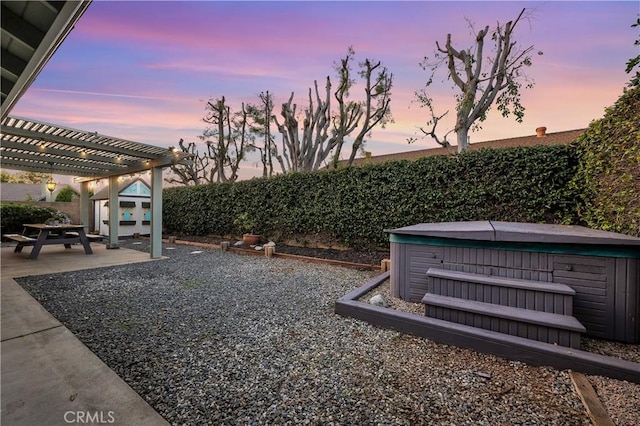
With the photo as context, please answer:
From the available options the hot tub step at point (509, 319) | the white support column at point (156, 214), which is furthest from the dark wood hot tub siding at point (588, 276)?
the white support column at point (156, 214)

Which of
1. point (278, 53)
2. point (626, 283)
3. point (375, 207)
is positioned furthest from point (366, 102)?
point (626, 283)

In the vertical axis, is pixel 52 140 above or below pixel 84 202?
above

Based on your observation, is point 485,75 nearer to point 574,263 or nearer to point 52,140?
point 574,263

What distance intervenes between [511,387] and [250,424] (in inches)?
70.4

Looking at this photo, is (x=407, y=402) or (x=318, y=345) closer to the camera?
(x=407, y=402)

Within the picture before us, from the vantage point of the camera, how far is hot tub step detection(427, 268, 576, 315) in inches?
91.1

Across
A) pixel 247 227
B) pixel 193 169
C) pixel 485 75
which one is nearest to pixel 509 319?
pixel 485 75

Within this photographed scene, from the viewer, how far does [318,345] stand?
2389mm

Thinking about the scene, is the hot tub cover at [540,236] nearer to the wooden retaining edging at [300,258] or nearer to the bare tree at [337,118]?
the wooden retaining edging at [300,258]

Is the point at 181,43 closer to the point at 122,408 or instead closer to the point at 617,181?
the point at 122,408

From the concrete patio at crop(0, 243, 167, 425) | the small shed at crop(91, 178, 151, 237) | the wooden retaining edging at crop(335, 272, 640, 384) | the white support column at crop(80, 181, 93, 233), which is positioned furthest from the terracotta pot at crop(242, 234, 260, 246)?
the white support column at crop(80, 181, 93, 233)

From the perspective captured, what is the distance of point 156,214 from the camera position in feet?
22.7

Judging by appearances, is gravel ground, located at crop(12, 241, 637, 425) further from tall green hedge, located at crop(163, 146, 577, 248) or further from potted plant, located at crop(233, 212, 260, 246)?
potted plant, located at crop(233, 212, 260, 246)

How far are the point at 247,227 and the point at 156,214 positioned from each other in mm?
2833
